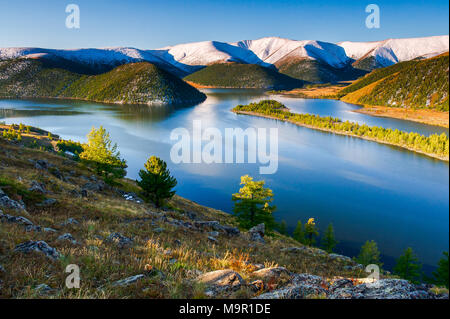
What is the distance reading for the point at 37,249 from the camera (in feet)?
21.1

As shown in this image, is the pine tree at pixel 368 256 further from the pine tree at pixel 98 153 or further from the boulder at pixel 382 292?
the pine tree at pixel 98 153

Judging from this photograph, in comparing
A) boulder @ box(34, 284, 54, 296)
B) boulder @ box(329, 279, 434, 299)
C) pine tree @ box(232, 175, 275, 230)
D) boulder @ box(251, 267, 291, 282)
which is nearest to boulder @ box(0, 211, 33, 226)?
boulder @ box(34, 284, 54, 296)

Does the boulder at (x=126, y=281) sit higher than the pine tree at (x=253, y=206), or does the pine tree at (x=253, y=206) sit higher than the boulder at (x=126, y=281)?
the boulder at (x=126, y=281)

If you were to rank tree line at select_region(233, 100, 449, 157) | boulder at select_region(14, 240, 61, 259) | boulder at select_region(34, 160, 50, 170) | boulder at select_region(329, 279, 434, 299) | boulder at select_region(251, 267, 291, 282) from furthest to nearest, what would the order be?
tree line at select_region(233, 100, 449, 157), boulder at select_region(34, 160, 50, 170), boulder at select_region(14, 240, 61, 259), boulder at select_region(251, 267, 291, 282), boulder at select_region(329, 279, 434, 299)

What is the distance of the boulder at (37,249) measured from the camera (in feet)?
20.9

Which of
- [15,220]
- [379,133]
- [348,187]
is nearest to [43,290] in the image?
[15,220]

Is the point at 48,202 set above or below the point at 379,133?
below

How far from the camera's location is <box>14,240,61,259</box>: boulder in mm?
6359

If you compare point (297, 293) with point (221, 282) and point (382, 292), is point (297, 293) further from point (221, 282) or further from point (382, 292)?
point (382, 292)

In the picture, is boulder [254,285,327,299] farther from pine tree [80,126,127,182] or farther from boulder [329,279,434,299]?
pine tree [80,126,127,182]

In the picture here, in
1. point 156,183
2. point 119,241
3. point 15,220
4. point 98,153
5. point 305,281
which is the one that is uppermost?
point 98,153

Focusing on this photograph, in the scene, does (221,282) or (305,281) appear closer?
(221,282)

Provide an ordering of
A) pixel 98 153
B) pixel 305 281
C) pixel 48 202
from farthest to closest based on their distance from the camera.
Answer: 1. pixel 98 153
2. pixel 48 202
3. pixel 305 281

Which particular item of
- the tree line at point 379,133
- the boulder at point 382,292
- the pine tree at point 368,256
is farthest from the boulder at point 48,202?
the tree line at point 379,133
